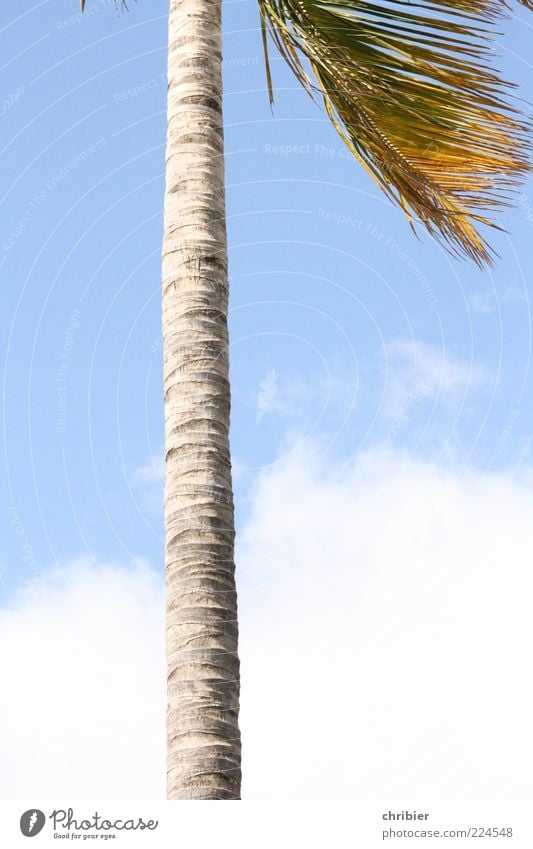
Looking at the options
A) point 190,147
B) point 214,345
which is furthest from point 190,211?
A: point 214,345

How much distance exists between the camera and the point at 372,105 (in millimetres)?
7645

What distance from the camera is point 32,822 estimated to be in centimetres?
488

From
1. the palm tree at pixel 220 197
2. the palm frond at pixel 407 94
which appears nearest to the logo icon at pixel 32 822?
the palm tree at pixel 220 197

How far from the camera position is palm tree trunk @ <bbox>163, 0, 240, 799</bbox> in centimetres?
480

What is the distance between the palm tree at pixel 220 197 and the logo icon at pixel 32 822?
0.68 metres

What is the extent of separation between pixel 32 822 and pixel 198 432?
2.10 metres

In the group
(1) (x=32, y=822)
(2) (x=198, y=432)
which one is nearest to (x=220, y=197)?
(2) (x=198, y=432)

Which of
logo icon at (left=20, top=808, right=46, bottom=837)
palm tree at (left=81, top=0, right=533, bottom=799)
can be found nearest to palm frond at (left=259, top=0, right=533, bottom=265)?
palm tree at (left=81, top=0, right=533, bottom=799)

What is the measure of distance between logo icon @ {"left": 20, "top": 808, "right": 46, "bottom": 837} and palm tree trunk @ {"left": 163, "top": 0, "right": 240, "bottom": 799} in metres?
0.69

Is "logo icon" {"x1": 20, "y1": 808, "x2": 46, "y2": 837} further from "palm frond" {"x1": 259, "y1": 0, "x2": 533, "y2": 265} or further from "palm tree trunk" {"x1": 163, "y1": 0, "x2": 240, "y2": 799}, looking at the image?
"palm frond" {"x1": 259, "y1": 0, "x2": 533, "y2": 265}

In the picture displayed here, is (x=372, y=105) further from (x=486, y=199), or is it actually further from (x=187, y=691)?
(x=187, y=691)

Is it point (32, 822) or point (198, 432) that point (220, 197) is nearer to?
point (198, 432)

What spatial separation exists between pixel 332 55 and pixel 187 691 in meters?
4.96

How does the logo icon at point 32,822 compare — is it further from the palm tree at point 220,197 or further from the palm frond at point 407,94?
the palm frond at point 407,94
